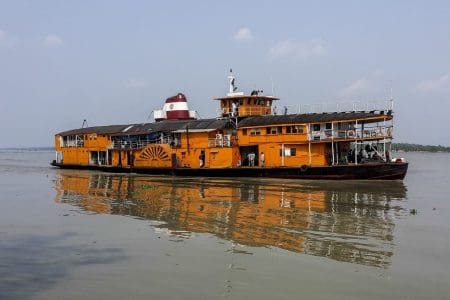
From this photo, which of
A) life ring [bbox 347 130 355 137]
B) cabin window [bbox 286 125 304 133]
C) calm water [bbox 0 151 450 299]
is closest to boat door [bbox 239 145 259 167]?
cabin window [bbox 286 125 304 133]

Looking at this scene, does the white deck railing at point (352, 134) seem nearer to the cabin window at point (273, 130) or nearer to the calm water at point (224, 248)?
the cabin window at point (273, 130)

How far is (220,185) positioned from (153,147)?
41.6 feet

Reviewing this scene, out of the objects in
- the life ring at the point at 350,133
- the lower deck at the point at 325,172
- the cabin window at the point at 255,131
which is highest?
the cabin window at the point at 255,131

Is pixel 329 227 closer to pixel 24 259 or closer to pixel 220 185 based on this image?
pixel 24 259

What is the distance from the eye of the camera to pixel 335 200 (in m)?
23.8

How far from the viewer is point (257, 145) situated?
123 ft

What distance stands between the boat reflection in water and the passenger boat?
5.81ft

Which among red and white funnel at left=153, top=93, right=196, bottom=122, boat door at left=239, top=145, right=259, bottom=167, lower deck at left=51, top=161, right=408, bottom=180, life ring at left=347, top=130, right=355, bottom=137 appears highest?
red and white funnel at left=153, top=93, right=196, bottom=122

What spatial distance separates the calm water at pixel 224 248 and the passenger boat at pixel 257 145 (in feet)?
33.1

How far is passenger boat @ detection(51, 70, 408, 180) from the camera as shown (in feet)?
112

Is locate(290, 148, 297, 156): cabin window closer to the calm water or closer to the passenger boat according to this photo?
the passenger boat

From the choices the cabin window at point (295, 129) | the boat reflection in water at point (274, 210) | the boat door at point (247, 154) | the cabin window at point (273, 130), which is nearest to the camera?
the boat reflection in water at point (274, 210)

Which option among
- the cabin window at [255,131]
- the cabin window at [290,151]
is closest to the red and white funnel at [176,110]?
the cabin window at [255,131]

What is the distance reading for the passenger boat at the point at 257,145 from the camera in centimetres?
3428
